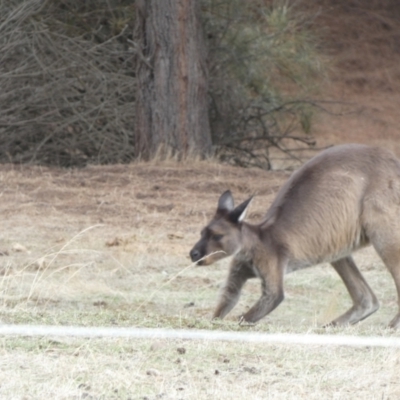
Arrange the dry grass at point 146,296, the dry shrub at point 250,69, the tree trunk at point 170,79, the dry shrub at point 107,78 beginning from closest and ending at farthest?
the dry grass at point 146,296 < the tree trunk at point 170,79 < the dry shrub at point 107,78 < the dry shrub at point 250,69

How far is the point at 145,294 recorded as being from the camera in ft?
26.3

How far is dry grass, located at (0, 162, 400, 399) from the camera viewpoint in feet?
13.9

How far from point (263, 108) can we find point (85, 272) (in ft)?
24.1

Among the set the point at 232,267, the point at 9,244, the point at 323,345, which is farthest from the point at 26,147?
the point at 323,345

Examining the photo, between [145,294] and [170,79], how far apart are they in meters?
5.69

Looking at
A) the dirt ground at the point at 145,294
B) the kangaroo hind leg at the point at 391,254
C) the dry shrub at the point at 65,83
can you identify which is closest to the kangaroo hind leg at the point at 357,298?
the dirt ground at the point at 145,294

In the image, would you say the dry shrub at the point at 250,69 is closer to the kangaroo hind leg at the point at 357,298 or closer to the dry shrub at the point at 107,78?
the dry shrub at the point at 107,78

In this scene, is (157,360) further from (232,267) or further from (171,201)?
(171,201)

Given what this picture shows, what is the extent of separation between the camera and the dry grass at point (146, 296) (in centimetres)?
424

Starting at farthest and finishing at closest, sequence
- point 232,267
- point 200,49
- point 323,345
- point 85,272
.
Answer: point 200,49, point 85,272, point 232,267, point 323,345

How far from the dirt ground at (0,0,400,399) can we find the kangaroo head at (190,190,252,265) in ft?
1.37

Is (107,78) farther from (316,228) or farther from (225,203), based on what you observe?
(316,228)

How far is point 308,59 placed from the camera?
15219mm

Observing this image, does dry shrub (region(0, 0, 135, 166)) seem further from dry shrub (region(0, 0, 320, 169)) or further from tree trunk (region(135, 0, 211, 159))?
tree trunk (region(135, 0, 211, 159))
